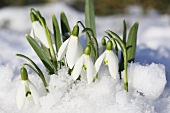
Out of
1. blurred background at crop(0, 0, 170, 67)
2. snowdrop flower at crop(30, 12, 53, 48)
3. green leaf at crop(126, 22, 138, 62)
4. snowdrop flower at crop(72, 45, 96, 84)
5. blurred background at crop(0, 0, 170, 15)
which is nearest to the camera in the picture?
snowdrop flower at crop(72, 45, 96, 84)

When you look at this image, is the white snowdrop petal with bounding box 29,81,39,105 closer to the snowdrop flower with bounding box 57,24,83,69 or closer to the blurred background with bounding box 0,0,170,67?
the snowdrop flower with bounding box 57,24,83,69

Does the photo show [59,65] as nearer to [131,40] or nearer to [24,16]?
[131,40]

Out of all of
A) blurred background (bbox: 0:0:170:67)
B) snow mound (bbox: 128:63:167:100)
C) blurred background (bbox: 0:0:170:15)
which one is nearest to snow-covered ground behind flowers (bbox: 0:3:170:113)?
snow mound (bbox: 128:63:167:100)

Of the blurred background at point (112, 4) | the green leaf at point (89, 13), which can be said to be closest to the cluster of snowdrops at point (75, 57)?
the green leaf at point (89, 13)

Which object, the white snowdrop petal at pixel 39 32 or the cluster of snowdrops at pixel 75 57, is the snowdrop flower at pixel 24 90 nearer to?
the cluster of snowdrops at pixel 75 57

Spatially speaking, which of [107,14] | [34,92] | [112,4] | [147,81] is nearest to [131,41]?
[147,81]

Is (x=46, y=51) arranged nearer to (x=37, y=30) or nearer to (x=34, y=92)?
(x=37, y=30)

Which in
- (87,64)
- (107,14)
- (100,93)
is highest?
(87,64)

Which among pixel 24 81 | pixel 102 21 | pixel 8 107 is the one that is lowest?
pixel 102 21

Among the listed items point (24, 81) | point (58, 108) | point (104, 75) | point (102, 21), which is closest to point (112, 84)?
point (104, 75)
